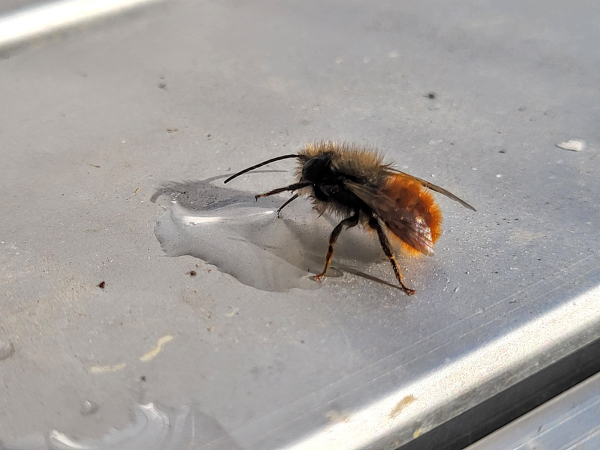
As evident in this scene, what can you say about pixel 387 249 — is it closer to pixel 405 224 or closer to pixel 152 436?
pixel 405 224

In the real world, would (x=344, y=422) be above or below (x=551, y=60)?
below

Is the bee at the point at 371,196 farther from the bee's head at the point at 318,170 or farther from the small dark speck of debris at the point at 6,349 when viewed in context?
the small dark speck of debris at the point at 6,349

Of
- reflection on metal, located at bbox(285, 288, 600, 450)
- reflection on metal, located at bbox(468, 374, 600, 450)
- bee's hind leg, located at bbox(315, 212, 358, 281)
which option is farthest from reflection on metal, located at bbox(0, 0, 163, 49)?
reflection on metal, located at bbox(468, 374, 600, 450)

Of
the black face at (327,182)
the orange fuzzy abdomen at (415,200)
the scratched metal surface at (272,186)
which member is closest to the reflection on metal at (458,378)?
the scratched metal surface at (272,186)

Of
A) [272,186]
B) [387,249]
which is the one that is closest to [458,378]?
[387,249]

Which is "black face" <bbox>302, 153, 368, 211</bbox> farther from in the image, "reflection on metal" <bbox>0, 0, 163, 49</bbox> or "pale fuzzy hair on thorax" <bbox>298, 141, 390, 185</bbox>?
"reflection on metal" <bbox>0, 0, 163, 49</bbox>

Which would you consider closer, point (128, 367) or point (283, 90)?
point (128, 367)

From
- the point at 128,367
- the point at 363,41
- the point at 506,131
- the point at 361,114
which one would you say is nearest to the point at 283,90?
the point at 361,114

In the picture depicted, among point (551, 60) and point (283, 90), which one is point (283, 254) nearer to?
point (283, 90)
